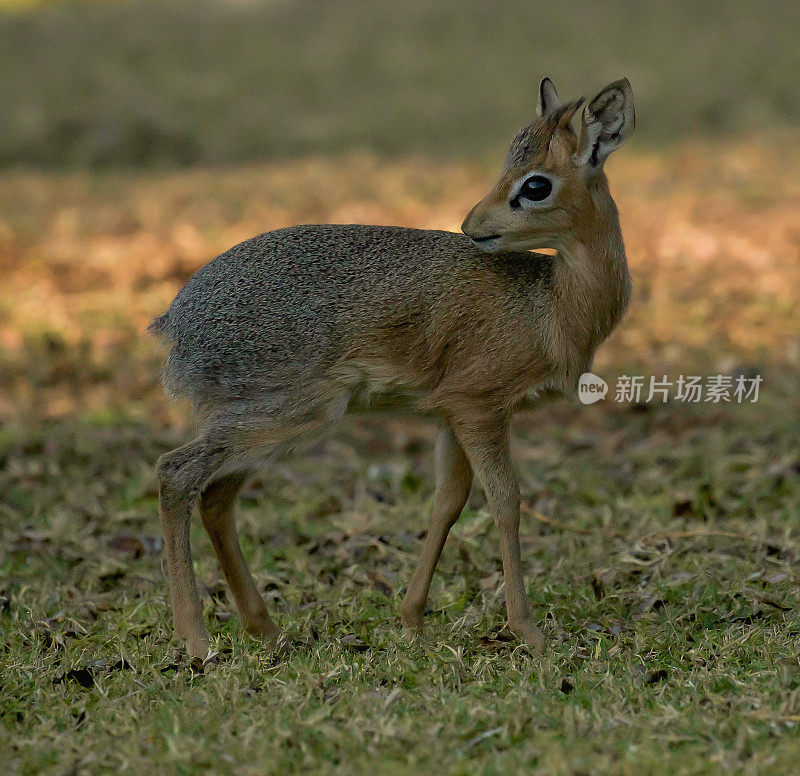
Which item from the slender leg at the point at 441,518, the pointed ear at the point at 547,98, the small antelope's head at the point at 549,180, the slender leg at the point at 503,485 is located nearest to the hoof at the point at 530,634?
the slender leg at the point at 503,485

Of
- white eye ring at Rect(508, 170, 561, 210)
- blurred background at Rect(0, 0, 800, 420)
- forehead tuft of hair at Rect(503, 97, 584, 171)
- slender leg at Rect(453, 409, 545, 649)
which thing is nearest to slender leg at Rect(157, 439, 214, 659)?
slender leg at Rect(453, 409, 545, 649)

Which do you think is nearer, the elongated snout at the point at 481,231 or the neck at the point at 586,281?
the elongated snout at the point at 481,231

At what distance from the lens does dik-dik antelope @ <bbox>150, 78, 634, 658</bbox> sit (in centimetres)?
396

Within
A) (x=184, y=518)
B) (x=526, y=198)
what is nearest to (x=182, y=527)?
(x=184, y=518)

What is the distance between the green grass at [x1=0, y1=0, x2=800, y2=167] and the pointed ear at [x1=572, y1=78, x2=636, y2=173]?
36.5ft

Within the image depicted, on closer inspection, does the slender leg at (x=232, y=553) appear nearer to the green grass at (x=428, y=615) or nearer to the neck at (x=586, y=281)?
the green grass at (x=428, y=615)

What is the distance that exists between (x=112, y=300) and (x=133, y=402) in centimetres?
174

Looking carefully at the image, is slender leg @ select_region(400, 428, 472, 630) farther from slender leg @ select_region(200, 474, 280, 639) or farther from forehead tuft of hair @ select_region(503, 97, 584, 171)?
forehead tuft of hair @ select_region(503, 97, 584, 171)

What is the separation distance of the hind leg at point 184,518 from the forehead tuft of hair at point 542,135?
148 centimetres

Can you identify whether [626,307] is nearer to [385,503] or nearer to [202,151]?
[385,503]

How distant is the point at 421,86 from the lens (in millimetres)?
17906

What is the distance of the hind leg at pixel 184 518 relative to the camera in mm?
3994

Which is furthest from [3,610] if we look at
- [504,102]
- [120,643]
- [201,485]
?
[504,102]

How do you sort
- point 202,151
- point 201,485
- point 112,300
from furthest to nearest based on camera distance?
point 202,151, point 112,300, point 201,485
